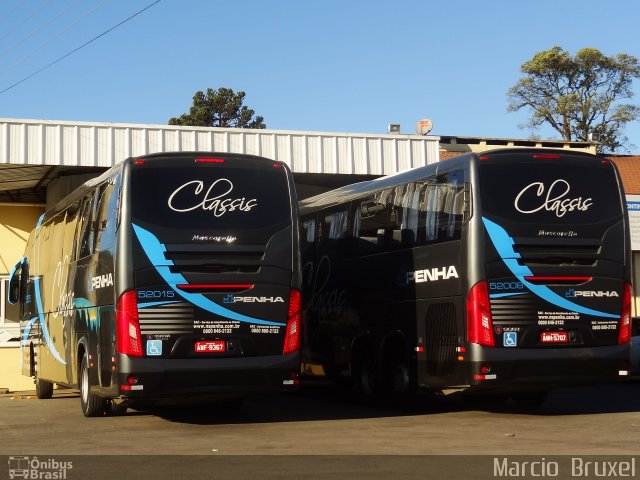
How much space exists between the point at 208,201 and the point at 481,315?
Answer: 4051 mm

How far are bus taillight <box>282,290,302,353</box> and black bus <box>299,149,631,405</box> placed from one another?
2136 millimetres

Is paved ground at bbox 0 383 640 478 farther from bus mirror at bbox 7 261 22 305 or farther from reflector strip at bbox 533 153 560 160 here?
bus mirror at bbox 7 261 22 305

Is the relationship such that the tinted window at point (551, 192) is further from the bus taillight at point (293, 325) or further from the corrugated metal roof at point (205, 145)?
the corrugated metal roof at point (205, 145)

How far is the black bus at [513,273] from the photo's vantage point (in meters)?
14.8

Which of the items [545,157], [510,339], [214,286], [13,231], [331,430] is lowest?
[331,430]

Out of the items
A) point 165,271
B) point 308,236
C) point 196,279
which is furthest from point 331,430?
point 308,236

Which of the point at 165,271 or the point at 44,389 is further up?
the point at 165,271

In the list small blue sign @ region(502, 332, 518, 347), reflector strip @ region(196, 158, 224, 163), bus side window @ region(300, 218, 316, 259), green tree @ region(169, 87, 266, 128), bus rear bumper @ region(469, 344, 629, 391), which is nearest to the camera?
bus rear bumper @ region(469, 344, 629, 391)

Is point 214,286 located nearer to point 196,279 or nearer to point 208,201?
point 196,279

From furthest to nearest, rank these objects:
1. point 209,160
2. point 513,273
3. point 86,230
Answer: point 86,230
point 209,160
point 513,273

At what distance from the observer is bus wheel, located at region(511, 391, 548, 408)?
17.7 meters

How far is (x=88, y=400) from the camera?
16516 millimetres

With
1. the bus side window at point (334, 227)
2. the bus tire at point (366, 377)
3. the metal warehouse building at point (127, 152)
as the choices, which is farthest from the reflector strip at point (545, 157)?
the metal warehouse building at point (127, 152)

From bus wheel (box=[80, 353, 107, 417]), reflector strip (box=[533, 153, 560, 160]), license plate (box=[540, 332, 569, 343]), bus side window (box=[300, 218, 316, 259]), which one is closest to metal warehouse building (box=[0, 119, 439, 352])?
bus side window (box=[300, 218, 316, 259])
